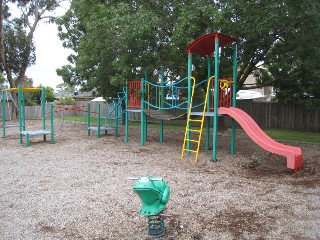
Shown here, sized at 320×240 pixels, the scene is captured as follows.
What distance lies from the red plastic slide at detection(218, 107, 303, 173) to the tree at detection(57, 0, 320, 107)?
243 cm

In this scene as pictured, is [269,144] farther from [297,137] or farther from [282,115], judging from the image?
[282,115]

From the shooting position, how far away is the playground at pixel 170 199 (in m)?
3.76

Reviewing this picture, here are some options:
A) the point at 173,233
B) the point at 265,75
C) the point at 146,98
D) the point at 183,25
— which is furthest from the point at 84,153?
the point at 265,75

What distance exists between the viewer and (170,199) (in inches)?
191

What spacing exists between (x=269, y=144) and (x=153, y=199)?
4.43m

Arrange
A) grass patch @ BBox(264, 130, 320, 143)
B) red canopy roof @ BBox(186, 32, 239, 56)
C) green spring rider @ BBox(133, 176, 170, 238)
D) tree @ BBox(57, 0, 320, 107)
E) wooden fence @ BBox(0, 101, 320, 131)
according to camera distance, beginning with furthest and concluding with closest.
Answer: wooden fence @ BBox(0, 101, 320, 131), grass patch @ BBox(264, 130, 320, 143), tree @ BBox(57, 0, 320, 107), red canopy roof @ BBox(186, 32, 239, 56), green spring rider @ BBox(133, 176, 170, 238)

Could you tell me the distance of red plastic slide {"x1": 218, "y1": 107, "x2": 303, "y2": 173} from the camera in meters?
6.56

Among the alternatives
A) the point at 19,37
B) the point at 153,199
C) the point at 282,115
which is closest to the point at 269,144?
the point at 153,199

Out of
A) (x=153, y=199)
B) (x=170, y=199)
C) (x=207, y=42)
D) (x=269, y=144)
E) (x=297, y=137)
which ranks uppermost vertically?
(x=207, y=42)

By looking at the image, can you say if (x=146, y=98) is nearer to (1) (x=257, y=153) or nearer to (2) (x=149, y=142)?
(2) (x=149, y=142)

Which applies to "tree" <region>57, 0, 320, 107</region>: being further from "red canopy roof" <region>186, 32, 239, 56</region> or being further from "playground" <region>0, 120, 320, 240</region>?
"playground" <region>0, 120, 320, 240</region>

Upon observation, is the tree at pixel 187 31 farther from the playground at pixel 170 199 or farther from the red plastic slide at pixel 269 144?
the playground at pixel 170 199

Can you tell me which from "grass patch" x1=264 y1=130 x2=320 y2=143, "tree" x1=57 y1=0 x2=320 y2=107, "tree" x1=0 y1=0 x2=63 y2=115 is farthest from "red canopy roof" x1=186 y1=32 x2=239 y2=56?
"tree" x1=0 y1=0 x2=63 y2=115

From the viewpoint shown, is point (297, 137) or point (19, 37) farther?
point (19, 37)
